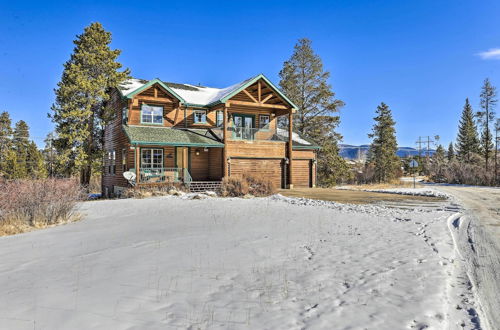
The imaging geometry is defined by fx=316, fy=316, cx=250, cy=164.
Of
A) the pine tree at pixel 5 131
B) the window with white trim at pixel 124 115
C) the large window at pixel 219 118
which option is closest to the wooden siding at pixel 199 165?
the large window at pixel 219 118

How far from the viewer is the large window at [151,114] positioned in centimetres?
2122

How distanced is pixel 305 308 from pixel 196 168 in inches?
753

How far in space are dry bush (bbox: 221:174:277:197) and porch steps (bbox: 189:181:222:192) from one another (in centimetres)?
290

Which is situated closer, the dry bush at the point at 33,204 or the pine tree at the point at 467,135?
the dry bush at the point at 33,204

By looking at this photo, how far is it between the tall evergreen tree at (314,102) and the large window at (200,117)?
11.0m

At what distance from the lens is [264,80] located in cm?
2230

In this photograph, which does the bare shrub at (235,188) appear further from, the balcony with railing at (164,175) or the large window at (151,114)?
the large window at (151,114)

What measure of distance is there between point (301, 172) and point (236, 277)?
→ 20269 mm

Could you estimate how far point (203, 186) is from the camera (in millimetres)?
20547

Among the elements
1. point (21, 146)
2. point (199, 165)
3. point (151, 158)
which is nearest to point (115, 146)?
point (151, 158)

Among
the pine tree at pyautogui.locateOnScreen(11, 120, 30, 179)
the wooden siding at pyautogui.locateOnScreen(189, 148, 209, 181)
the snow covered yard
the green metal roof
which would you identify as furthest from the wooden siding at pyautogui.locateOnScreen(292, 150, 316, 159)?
the pine tree at pyautogui.locateOnScreen(11, 120, 30, 179)

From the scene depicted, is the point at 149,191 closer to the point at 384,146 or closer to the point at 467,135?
the point at 384,146

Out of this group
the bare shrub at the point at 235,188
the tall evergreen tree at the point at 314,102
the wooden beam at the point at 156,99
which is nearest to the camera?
the bare shrub at the point at 235,188

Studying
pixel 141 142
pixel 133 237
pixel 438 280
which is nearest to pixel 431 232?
pixel 438 280
